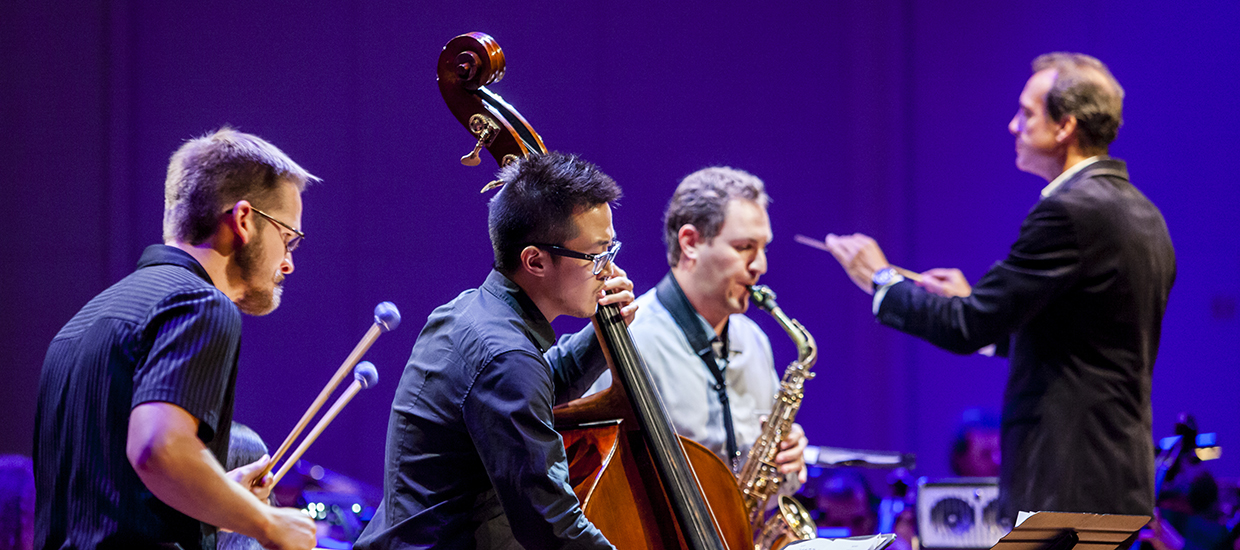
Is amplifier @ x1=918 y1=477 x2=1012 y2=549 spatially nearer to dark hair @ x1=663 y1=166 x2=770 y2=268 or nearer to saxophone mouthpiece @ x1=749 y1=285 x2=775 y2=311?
saxophone mouthpiece @ x1=749 y1=285 x2=775 y2=311

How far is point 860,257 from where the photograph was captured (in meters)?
3.00

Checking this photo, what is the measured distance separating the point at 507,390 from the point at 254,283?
0.56 m

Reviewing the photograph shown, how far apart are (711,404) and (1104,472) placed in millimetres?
1000

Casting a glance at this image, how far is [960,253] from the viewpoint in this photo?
196 inches

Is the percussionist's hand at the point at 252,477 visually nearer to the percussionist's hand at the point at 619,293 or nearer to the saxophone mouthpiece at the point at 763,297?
the percussionist's hand at the point at 619,293

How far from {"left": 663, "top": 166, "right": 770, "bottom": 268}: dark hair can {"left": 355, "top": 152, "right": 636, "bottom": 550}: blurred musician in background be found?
0.86 meters

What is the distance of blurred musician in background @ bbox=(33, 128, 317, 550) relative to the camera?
148cm

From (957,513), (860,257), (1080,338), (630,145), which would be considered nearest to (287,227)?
(860,257)

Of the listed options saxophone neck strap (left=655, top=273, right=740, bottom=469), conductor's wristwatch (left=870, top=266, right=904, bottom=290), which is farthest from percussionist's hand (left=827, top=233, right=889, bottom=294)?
saxophone neck strap (left=655, top=273, right=740, bottom=469)

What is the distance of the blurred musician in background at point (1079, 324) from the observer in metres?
2.48

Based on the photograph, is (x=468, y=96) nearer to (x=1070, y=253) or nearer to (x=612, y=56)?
(x=1070, y=253)

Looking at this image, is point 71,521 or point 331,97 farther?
point 331,97

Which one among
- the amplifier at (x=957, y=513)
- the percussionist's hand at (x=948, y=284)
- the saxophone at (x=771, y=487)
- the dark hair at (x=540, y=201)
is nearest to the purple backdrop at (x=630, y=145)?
the amplifier at (x=957, y=513)

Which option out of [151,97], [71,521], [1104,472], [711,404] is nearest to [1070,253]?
[1104,472]
